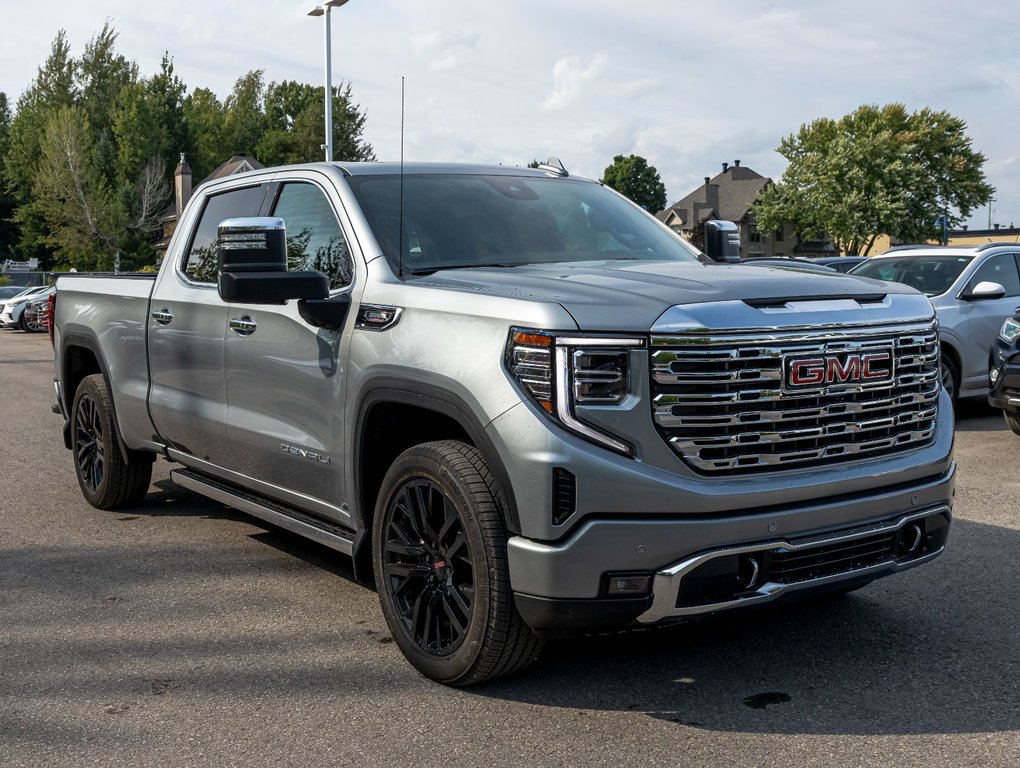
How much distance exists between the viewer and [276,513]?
5.22 meters

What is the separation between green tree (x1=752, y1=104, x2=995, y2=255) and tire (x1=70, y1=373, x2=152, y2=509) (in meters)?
64.7

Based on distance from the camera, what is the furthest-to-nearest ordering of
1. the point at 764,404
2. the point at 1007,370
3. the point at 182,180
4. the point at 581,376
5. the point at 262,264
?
the point at 182,180 → the point at 1007,370 → the point at 262,264 → the point at 764,404 → the point at 581,376

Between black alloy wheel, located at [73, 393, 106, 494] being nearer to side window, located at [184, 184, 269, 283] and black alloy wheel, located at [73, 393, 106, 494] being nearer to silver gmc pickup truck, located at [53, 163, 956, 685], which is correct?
side window, located at [184, 184, 269, 283]

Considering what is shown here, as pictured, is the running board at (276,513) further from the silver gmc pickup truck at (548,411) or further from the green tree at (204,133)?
the green tree at (204,133)

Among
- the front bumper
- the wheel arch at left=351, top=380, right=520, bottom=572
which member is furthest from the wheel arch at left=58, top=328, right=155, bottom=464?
the front bumper

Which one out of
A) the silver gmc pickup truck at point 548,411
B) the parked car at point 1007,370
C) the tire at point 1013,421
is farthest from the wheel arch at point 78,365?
the tire at point 1013,421

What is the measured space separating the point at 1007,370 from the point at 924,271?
8.73 feet

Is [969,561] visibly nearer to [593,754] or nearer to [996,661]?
[996,661]

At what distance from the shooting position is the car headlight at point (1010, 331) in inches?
372

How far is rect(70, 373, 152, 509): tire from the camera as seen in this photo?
275 inches

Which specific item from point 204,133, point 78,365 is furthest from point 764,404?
point 204,133

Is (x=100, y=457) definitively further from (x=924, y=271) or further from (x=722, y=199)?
(x=722, y=199)

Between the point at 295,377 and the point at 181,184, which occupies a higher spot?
the point at 181,184

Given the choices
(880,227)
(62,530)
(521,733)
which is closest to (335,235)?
(521,733)
